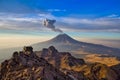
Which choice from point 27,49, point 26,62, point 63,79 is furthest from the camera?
point 27,49

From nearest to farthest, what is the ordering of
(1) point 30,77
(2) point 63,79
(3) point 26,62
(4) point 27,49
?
(1) point 30,77, (2) point 63,79, (3) point 26,62, (4) point 27,49

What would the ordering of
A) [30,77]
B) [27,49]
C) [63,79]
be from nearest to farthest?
1. [30,77]
2. [63,79]
3. [27,49]

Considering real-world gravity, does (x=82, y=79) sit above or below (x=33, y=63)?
below

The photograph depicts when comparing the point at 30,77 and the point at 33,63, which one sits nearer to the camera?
the point at 30,77

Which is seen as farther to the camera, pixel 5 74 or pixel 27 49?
pixel 27 49

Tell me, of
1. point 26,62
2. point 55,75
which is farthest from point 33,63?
point 55,75

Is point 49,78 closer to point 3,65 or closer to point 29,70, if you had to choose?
point 29,70

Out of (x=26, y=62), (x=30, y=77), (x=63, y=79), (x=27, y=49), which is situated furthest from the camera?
(x=27, y=49)

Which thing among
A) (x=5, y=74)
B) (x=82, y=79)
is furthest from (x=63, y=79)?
(x=82, y=79)

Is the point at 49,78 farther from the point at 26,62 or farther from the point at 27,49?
the point at 27,49
